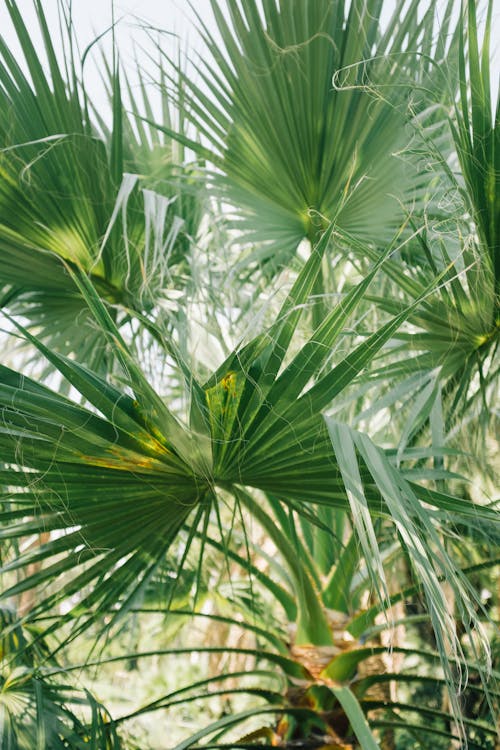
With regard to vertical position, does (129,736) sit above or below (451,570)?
below

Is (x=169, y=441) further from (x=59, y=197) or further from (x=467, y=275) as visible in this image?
(x=59, y=197)

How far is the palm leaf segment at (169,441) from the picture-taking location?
1.23 m

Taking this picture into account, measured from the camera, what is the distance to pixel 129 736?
7.07 ft

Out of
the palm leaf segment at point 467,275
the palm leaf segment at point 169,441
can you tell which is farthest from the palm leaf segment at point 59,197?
the palm leaf segment at point 467,275

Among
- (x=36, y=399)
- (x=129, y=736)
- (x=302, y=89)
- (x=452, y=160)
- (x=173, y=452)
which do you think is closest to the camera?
(x=36, y=399)

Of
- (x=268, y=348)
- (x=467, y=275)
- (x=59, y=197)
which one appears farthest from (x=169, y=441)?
(x=59, y=197)

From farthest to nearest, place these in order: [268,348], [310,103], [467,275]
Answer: [310,103] → [467,275] → [268,348]

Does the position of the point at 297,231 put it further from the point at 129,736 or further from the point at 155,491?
the point at 129,736

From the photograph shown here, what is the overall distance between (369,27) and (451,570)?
1259 mm

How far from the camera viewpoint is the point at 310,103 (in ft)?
5.90

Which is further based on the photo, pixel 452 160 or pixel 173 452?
pixel 452 160

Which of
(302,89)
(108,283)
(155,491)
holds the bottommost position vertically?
(155,491)

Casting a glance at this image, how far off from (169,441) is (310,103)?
947 millimetres

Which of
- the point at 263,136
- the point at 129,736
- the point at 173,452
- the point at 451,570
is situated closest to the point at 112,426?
the point at 173,452
